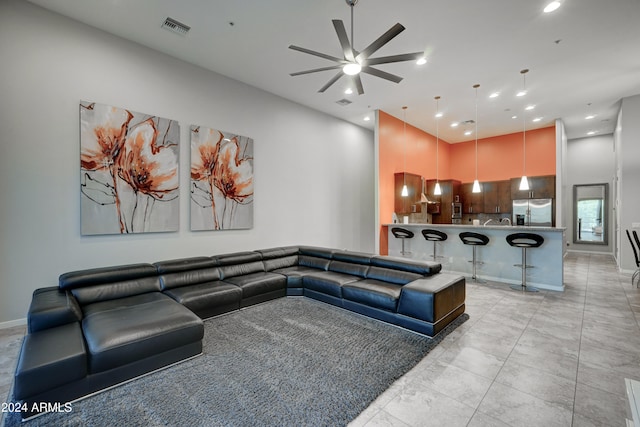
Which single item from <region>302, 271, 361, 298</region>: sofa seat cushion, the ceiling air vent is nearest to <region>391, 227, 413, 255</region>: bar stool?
<region>302, 271, 361, 298</region>: sofa seat cushion

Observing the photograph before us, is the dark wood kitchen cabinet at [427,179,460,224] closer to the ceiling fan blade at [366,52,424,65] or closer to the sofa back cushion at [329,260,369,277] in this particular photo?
the sofa back cushion at [329,260,369,277]

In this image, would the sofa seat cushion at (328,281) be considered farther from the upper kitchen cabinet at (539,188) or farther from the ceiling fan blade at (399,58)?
the upper kitchen cabinet at (539,188)

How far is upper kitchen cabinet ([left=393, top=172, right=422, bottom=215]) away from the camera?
7129 millimetres

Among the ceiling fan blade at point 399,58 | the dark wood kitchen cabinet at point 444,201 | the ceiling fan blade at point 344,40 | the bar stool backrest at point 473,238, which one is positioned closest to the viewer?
the ceiling fan blade at point 344,40

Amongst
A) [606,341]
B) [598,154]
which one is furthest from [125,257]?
[598,154]

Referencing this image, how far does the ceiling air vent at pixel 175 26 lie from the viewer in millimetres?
3586

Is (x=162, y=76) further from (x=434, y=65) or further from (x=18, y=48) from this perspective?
(x=434, y=65)

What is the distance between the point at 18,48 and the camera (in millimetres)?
3230

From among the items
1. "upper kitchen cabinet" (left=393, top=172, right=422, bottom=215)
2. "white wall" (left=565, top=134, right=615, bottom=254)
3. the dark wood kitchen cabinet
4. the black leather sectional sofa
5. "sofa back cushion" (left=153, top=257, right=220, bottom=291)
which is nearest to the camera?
the black leather sectional sofa

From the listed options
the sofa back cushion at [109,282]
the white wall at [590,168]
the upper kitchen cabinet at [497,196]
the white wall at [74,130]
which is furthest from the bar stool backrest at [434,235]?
the white wall at [590,168]

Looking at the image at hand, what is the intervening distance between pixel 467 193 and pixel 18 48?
10658 millimetres

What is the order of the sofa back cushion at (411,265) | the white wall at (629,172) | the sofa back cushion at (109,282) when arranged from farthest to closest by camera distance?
the white wall at (629,172)
the sofa back cushion at (411,265)
the sofa back cushion at (109,282)

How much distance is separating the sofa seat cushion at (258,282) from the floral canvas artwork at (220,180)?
3.71 ft

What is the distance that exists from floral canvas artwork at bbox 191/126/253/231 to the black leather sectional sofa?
2.47ft
